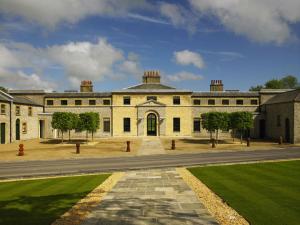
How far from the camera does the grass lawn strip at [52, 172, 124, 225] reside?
9.34 m

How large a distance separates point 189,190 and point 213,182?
6.66 ft

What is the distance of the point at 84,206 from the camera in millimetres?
10898

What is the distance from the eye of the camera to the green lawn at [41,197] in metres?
9.56

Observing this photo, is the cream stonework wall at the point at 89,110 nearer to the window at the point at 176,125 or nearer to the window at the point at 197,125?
the window at the point at 176,125

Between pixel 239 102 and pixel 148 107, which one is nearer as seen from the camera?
pixel 148 107

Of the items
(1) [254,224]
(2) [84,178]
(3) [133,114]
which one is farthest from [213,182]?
(3) [133,114]

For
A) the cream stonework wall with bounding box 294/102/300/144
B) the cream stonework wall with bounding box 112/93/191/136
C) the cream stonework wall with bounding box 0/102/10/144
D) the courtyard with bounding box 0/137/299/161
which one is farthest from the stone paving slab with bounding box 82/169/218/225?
the cream stonework wall with bounding box 112/93/191/136

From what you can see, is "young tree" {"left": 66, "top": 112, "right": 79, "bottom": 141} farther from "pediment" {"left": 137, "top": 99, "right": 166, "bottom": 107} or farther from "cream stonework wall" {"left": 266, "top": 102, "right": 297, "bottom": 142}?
"cream stonework wall" {"left": 266, "top": 102, "right": 297, "bottom": 142}

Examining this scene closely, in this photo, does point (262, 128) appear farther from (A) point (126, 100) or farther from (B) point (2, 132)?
(B) point (2, 132)

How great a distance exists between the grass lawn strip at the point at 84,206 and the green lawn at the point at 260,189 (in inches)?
193

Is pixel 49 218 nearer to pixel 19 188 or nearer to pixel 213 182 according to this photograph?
pixel 19 188

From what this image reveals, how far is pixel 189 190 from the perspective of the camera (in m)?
13.3

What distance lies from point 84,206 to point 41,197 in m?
2.41

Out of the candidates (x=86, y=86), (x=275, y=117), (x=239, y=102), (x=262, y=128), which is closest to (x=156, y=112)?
(x=86, y=86)
